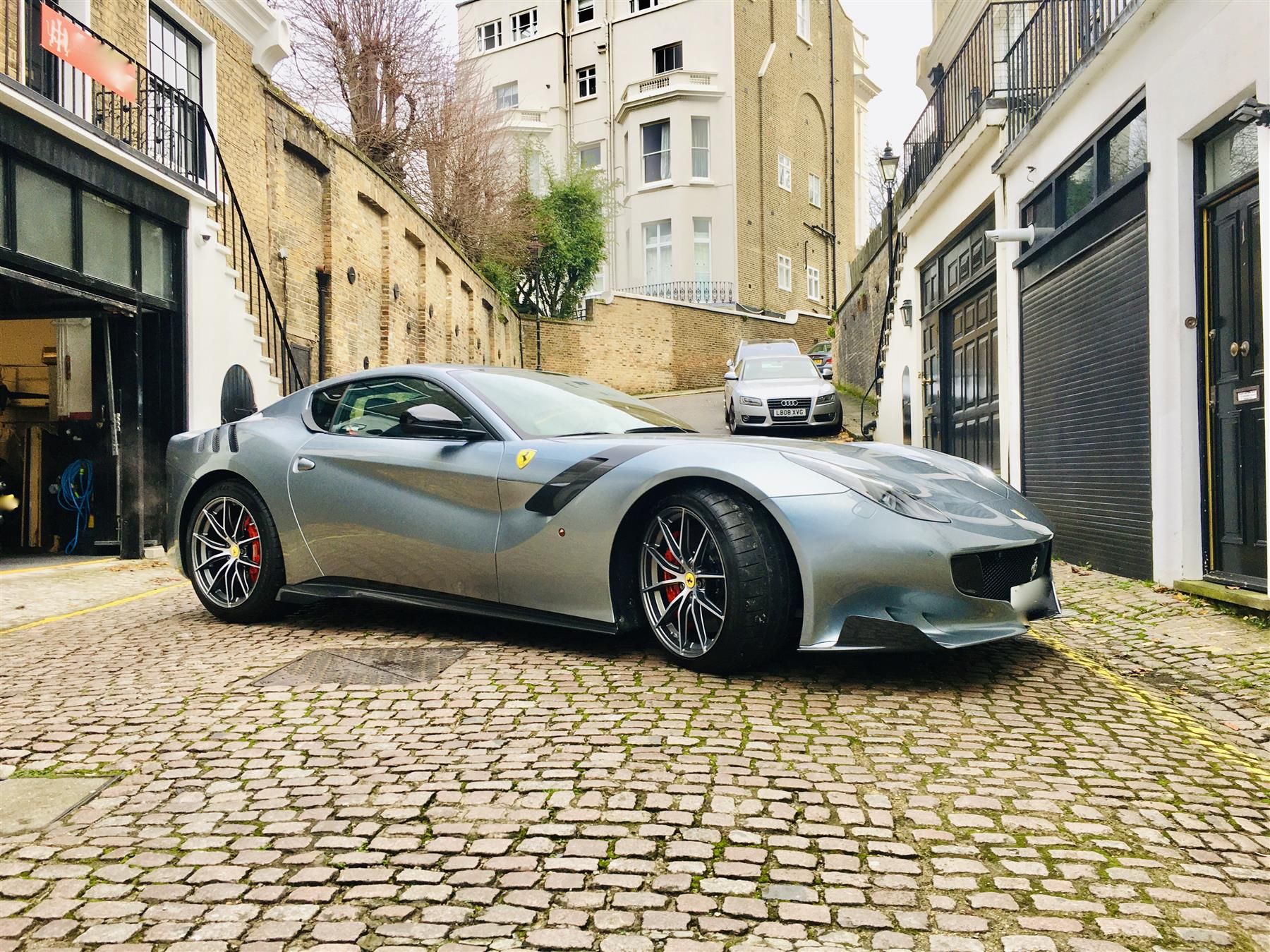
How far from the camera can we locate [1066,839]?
8.43 ft

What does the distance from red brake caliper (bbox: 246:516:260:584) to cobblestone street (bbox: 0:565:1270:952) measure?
2.40ft

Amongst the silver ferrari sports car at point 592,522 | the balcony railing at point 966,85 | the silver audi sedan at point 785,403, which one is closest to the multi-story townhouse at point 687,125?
the silver audi sedan at point 785,403

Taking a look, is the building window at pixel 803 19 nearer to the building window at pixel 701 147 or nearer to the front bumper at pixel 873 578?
the building window at pixel 701 147

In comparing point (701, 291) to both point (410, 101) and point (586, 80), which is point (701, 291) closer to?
point (586, 80)

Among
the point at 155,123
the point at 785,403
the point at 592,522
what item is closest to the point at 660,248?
the point at 785,403

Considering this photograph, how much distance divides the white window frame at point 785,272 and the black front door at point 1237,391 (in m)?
36.0

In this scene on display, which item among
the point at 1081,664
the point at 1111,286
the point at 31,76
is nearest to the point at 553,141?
the point at 31,76

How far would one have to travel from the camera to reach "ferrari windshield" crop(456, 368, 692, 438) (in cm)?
488

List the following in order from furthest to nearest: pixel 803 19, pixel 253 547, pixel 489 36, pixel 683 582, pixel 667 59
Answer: pixel 489 36, pixel 803 19, pixel 667 59, pixel 253 547, pixel 683 582

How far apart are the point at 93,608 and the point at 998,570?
5.73m

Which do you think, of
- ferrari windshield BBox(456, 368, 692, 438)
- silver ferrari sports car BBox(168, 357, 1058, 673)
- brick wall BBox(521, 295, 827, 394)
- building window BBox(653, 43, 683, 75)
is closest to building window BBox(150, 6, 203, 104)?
silver ferrari sports car BBox(168, 357, 1058, 673)

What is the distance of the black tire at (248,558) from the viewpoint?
5414 millimetres

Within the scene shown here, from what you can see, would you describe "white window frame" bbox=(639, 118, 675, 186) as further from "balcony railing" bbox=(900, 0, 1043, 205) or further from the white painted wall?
the white painted wall

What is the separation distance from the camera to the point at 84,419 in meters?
11.2
